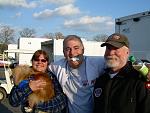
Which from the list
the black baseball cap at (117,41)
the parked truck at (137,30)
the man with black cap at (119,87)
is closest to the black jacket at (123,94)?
the man with black cap at (119,87)

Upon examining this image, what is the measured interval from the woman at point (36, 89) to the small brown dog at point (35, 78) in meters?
0.05

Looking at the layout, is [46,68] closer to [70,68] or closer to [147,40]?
[70,68]

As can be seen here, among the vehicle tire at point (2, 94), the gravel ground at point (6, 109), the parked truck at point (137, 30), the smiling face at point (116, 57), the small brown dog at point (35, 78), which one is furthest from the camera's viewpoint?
the vehicle tire at point (2, 94)

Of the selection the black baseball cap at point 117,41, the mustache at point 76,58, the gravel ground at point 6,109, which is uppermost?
the black baseball cap at point 117,41

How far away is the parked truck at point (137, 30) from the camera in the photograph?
10.6 m

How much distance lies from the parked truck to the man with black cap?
6.83 metres

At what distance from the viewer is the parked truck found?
1064 cm

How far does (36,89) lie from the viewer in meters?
3.70

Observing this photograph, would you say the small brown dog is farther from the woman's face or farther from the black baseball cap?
the black baseball cap

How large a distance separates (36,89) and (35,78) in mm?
162

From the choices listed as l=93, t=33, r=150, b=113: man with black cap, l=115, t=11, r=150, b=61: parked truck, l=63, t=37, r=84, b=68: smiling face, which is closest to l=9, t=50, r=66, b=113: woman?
l=63, t=37, r=84, b=68: smiling face

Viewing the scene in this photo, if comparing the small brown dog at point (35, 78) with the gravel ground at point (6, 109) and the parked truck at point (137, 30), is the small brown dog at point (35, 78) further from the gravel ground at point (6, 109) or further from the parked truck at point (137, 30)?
the gravel ground at point (6, 109)

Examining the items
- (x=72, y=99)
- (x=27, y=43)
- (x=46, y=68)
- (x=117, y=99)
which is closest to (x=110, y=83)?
(x=117, y=99)

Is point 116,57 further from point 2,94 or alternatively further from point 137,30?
point 2,94
